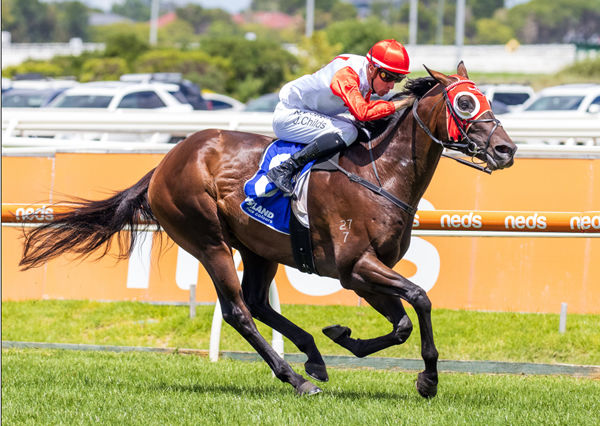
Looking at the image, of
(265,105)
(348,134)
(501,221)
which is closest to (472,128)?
(348,134)

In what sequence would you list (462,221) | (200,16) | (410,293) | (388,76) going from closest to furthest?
1. (410,293)
2. (388,76)
3. (462,221)
4. (200,16)

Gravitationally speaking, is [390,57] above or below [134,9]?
below

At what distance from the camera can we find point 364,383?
20.5 ft

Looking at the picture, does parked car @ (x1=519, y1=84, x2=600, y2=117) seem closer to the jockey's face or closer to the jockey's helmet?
the jockey's face

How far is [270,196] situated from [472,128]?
51.8 inches

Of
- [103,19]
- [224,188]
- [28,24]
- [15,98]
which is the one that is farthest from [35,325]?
[103,19]

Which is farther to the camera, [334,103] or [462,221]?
[462,221]

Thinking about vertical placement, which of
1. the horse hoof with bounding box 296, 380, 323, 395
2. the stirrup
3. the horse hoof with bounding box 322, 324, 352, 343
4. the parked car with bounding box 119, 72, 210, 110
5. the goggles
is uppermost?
the goggles

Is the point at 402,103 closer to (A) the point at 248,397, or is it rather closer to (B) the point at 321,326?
(A) the point at 248,397

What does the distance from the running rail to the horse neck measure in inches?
54.9

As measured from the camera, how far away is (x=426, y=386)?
5.50 meters

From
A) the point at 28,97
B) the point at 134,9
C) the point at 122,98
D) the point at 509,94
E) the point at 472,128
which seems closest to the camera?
the point at 472,128

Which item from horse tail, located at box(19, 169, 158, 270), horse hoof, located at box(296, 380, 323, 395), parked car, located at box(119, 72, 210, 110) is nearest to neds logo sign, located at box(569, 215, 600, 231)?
horse hoof, located at box(296, 380, 323, 395)

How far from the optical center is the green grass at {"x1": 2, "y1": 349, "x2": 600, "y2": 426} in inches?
200
